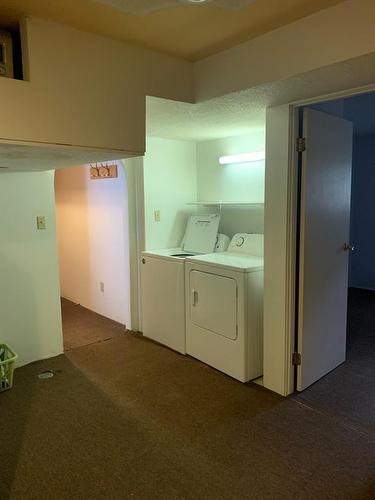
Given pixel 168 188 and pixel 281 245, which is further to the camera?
pixel 168 188

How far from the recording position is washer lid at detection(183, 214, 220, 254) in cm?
372

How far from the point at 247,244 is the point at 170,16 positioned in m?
2.09

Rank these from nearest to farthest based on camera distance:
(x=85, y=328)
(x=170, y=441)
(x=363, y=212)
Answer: (x=170, y=441)
(x=85, y=328)
(x=363, y=212)

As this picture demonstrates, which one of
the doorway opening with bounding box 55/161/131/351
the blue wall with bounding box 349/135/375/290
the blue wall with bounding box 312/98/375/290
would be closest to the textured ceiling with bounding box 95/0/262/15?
the doorway opening with bounding box 55/161/131/351

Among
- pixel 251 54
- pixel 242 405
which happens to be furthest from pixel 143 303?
pixel 251 54

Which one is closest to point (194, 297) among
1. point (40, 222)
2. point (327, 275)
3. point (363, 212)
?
point (327, 275)

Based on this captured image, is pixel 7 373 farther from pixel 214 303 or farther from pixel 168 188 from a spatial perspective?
pixel 168 188

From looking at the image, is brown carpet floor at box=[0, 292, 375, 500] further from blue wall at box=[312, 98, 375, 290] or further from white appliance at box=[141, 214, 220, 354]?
blue wall at box=[312, 98, 375, 290]

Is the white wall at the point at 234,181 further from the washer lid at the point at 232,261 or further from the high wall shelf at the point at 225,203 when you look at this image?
the washer lid at the point at 232,261

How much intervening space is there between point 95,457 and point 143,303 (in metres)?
1.89

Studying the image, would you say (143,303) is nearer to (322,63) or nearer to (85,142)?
(85,142)

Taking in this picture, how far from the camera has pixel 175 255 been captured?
3590 mm

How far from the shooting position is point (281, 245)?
8.52 feet

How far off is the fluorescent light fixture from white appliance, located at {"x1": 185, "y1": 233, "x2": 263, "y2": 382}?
0.70 metres
